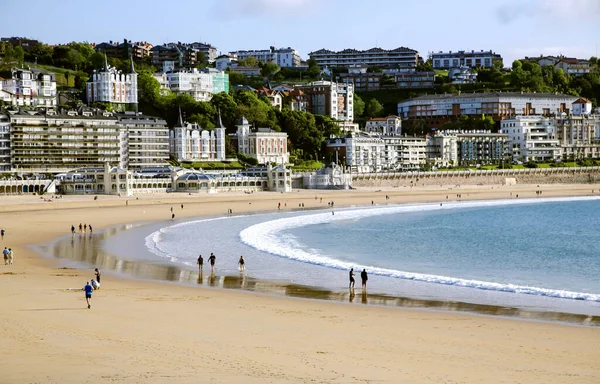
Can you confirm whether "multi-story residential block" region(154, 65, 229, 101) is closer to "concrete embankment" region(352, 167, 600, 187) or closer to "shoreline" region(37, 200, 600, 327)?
"concrete embankment" region(352, 167, 600, 187)

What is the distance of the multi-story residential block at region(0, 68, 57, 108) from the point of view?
9031 centimetres

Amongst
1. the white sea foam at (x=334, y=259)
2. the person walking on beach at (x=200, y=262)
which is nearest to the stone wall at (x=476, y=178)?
the white sea foam at (x=334, y=259)

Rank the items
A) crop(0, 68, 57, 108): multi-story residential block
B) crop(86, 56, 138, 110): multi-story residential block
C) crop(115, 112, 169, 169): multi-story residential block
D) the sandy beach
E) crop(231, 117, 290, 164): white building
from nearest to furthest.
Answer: the sandy beach
crop(115, 112, 169, 169): multi-story residential block
crop(0, 68, 57, 108): multi-story residential block
crop(231, 117, 290, 164): white building
crop(86, 56, 138, 110): multi-story residential block

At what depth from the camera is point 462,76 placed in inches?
5773

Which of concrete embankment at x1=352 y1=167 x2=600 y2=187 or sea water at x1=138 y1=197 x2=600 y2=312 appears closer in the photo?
sea water at x1=138 y1=197 x2=600 y2=312

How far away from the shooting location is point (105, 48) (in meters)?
123

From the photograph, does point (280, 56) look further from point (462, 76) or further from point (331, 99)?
point (331, 99)

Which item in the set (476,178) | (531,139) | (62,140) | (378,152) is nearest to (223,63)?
(378,152)

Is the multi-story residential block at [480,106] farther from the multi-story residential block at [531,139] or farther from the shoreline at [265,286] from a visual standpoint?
the shoreline at [265,286]

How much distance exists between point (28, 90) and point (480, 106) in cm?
6416

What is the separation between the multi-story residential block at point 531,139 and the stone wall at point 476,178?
10371 mm

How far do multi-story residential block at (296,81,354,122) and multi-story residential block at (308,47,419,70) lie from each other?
136 ft

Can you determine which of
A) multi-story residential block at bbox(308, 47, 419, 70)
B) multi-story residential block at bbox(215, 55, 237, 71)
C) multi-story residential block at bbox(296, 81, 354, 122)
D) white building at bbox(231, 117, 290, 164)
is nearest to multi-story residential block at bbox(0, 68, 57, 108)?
white building at bbox(231, 117, 290, 164)

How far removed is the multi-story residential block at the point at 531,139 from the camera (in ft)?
380
